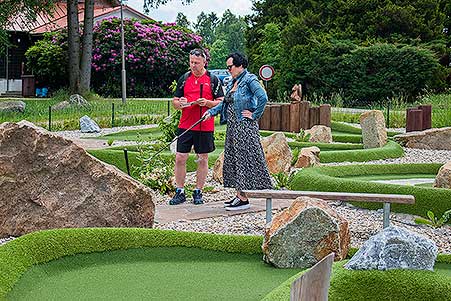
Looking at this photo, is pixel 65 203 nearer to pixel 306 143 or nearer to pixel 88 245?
pixel 88 245

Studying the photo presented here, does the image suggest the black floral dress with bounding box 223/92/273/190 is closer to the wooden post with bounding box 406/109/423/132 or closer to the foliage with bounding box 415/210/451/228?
the foliage with bounding box 415/210/451/228

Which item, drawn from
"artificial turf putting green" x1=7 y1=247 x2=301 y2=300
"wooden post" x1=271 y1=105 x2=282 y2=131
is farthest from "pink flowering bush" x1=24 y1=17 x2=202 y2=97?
"artificial turf putting green" x1=7 y1=247 x2=301 y2=300

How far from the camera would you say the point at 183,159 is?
27.4ft

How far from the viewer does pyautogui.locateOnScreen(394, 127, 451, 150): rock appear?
1476 centimetres

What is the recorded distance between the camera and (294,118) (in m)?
18.1

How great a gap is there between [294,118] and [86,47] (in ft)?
39.1

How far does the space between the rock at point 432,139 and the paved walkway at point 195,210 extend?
269 inches

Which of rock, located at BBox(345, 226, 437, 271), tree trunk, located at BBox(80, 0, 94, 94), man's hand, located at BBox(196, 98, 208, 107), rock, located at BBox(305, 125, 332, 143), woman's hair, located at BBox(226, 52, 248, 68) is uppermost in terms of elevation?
tree trunk, located at BBox(80, 0, 94, 94)

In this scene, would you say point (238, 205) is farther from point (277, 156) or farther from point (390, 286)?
point (390, 286)

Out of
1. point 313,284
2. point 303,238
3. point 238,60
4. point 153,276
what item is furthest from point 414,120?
point 313,284

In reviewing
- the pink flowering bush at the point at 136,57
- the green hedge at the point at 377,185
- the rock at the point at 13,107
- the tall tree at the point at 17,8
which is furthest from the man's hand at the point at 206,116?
the pink flowering bush at the point at 136,57

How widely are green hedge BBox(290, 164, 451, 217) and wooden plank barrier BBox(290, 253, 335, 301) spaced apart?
20.1 feet

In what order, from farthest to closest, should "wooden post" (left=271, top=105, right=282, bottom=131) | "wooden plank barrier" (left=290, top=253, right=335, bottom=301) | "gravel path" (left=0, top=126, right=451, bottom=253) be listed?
"wooden post" (left=271, top=105, right=282, bottom=131) → "gravel path" (left=0, top=126, right=451, bottom=253) → "wooden plank barrier" (left=290, top=253, right=335, bottom=301)

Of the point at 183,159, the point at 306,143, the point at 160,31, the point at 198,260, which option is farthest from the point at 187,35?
the point at 198,260
